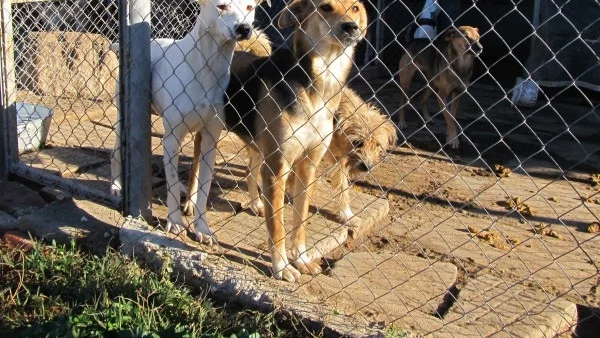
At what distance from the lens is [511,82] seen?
11.2 m

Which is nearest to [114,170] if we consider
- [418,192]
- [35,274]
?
[35,274]

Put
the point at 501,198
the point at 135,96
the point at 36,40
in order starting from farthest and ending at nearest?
the point at 36,40 < the point at 501,198 < the point at 135,96

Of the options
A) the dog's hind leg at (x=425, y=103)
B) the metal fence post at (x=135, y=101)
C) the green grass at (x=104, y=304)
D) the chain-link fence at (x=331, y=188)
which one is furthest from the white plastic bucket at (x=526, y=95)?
the green grass at (x=104, y=304)

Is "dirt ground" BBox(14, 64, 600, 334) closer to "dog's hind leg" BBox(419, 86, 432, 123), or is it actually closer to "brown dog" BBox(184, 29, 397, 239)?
"brown dog" BBox(184, 29, 397, 239)

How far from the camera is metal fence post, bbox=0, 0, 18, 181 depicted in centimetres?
447

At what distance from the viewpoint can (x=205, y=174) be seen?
402cm

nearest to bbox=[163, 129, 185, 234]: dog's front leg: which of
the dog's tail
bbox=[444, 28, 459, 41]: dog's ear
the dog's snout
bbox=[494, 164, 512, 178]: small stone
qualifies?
the dog's tail

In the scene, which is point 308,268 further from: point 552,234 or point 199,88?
point 552,234

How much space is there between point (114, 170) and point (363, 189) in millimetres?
1916

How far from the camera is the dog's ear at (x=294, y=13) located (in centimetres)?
365

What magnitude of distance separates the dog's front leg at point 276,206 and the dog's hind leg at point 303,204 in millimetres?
145

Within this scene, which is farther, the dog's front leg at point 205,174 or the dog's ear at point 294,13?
the dog's front leg at point 205,174

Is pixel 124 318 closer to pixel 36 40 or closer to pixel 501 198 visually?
pixel 501 198

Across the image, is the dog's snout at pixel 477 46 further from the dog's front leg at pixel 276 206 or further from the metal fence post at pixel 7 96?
the metal fence post at pixel 7 96
